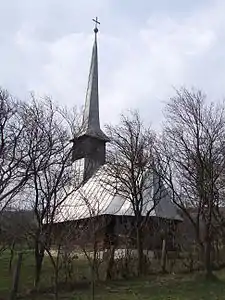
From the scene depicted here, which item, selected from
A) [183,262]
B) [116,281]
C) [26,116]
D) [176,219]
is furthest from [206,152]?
[176,219]

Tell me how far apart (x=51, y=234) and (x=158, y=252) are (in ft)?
20.0

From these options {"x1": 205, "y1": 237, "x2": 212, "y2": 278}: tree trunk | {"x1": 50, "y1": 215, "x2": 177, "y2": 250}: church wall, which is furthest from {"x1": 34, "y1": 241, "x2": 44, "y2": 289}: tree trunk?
{"x1": 205, "y1": 237, "x2": 212, "y2": 278}: tree trunk

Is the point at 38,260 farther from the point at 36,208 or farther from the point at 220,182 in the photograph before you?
the point at 220,182

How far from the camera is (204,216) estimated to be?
58.5 ft

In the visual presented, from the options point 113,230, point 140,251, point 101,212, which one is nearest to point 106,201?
point 113,230

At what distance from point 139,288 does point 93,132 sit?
21.1 metres

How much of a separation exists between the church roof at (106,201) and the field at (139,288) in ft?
10.3

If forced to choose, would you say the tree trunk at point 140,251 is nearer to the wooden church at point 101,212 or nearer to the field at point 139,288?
the wooden church at point 101,212

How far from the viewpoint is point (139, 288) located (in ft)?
47.1

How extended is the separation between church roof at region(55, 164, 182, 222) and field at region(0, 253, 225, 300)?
10.3 ft

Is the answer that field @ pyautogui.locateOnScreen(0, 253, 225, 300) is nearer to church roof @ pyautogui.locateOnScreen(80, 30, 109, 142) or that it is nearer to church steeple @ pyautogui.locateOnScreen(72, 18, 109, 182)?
church steeple @ pyautogui.locateOnScreen(72, 18, 109, 182)

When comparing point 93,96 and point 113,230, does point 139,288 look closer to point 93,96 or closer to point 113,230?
point 113,230

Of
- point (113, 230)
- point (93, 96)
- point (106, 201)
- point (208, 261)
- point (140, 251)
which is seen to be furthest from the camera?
point (93, 96)

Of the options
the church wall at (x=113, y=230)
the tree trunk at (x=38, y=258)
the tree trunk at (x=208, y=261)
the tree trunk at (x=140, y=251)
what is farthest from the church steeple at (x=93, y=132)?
the tree trunk at (x=208, y=261)
